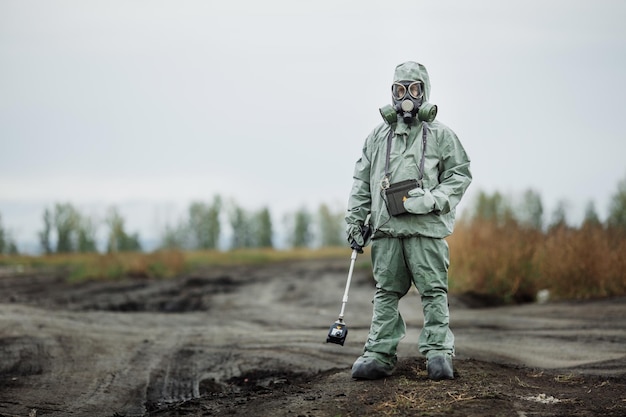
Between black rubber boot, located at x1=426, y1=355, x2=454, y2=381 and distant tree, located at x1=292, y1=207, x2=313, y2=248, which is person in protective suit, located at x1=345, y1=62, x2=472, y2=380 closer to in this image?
black rubber boot, located at x1=426, y1=355, x2=454, y2=381

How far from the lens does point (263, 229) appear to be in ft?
191

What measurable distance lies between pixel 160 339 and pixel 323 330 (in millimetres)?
2356

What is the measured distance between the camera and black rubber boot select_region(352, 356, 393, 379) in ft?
19.7

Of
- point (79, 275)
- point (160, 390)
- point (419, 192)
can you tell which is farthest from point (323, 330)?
point (79, 275)

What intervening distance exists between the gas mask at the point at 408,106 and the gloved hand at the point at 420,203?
693mm

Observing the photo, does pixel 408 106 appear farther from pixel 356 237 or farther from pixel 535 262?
pixel 535 262

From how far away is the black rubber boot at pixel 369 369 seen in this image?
19.7ft

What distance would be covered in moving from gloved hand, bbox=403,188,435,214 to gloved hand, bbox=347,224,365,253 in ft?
1.93

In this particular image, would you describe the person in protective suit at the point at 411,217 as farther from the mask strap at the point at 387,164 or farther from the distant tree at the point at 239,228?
the distant tree at the point at 239,228

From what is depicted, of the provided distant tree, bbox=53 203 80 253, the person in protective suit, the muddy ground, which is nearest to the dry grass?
the muddy ground

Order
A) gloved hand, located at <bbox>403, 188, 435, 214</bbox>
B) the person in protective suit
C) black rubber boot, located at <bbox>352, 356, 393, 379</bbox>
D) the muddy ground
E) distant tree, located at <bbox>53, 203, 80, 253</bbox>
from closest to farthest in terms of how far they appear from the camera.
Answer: the muddy ground → gloved hand, located at <bbox>403, 188, 435, 214</bbox> → the person in protective suit → black rubber boot, located at <bbox>352, 356, 393, 379</bbox> → distant tree, located at <bbox>53, 203, 80, 253</bbox>

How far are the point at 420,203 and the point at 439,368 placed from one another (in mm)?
1309

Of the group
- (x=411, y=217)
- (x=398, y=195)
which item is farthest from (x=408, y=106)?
(x=411, y=217)

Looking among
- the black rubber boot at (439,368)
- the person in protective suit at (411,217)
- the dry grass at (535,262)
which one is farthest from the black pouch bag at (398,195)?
the dry grass at (535,262)
